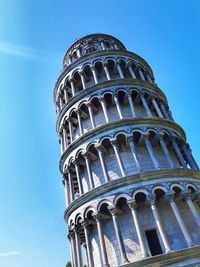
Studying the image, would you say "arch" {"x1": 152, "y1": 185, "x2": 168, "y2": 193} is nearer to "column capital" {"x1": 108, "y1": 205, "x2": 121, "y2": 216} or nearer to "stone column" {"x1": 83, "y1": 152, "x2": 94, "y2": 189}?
"column capital" {"x1": 108, "y1": 205, "x2": 121, "y2": 216}

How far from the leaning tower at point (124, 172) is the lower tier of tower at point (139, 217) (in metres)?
0.05

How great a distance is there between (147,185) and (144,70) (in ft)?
40.8

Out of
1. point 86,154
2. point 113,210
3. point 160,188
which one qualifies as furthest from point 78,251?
point 160,188

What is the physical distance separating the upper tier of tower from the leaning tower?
3.18 m

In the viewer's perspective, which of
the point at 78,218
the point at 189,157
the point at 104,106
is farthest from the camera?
the point at 104,106

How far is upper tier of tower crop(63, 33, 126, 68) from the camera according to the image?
25031 mm

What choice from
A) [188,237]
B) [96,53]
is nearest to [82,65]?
[96,53]

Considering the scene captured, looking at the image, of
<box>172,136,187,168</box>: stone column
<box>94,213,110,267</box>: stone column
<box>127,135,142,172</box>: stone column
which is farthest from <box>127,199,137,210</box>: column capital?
<box>172,136,187,168</box>: stone column

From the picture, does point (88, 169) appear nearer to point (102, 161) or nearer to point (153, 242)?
point (102, 161)

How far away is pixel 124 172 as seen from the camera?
48.4ft

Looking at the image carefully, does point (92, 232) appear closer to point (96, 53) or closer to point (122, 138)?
point (122, 138)

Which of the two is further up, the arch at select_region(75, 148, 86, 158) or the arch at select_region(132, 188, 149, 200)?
the arch at select_region(75, 148, 86, 158)

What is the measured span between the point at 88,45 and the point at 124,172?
600 inches

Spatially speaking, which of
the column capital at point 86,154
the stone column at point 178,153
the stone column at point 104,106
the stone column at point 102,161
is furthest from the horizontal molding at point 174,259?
the stone column at point 104,106
